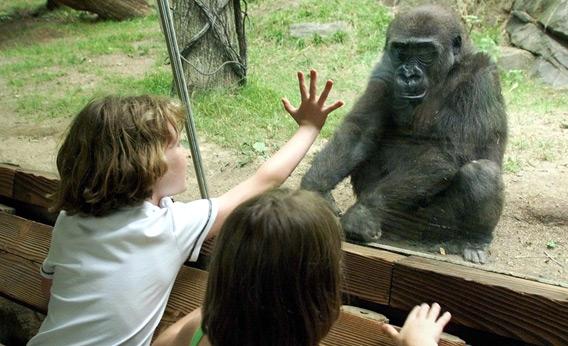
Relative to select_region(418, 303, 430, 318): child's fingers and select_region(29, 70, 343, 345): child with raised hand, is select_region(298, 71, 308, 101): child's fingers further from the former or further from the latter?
select_region(418, 303, 430, 318): child's fingers

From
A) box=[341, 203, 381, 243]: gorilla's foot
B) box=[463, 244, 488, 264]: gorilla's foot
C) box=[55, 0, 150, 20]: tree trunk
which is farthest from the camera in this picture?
box=[55, 0, 150, 20]: tree trunk

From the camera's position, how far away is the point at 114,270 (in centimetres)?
179

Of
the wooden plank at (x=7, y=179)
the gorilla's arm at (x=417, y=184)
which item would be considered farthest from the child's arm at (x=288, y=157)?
the wooden plank at (x=7, y=179)

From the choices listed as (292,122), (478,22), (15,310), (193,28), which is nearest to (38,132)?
(15,310)

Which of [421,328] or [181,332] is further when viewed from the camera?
[181,332]

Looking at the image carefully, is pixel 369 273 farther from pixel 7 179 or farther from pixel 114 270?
pixel 7 179

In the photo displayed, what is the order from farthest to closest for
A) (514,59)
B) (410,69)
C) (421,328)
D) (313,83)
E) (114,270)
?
(410,69) → (514,59) → (313,83) → (114,270) → (421,328)

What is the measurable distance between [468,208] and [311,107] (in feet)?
2.44

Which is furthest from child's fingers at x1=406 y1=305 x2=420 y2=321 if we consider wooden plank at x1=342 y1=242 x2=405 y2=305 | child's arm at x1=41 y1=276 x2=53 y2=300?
child's arm at x1=41 y1=276 x2=53 y2=300

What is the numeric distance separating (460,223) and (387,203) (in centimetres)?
28

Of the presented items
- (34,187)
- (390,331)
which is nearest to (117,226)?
(390,331)

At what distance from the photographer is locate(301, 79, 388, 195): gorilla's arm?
2615 millimetres

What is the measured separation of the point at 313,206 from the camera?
1285mm

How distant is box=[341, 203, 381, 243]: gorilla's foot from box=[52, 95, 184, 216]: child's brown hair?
658 mm
